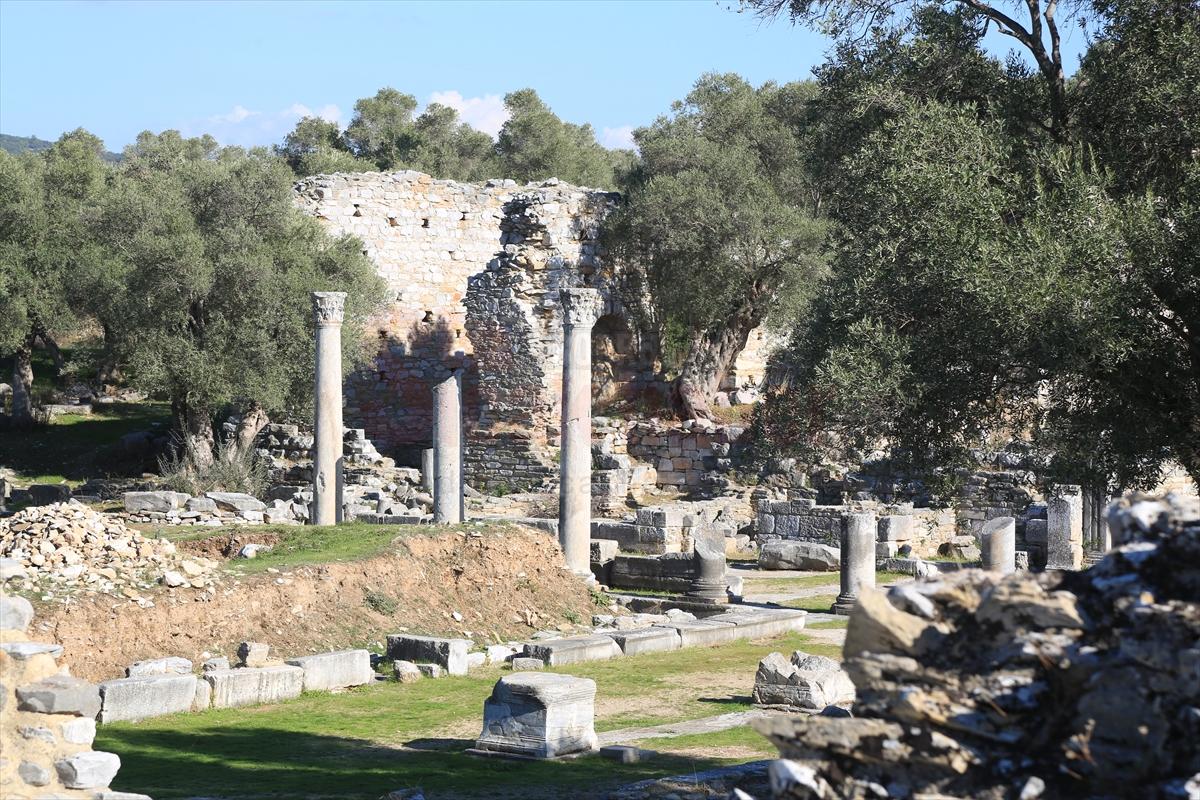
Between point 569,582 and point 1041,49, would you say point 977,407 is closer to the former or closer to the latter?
point 1041,49

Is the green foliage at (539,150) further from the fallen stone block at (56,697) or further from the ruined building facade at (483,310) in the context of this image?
the fallen stone block at (56,697)

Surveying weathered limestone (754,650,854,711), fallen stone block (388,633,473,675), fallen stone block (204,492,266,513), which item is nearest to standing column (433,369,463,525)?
fallen stone block (204,492,266,513)

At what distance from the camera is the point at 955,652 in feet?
20.7

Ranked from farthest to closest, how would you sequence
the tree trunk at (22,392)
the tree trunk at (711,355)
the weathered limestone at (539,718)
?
1. the tree trunk at (22,392)
2. the tree trunk at (711,355)
3. the weathered limestone at (539,718)

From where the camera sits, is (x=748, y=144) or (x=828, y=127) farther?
(x=748, y=144)

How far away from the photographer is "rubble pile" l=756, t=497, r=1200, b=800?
5785 millimetres

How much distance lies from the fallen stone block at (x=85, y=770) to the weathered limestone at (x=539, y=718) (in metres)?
4.23

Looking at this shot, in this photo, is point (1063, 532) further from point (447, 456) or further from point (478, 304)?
point (478, 304)

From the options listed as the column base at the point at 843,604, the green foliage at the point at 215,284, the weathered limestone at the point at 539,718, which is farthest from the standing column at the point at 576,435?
the green foliage at the point at 215,284

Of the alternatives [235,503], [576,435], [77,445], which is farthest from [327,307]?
[77,445]

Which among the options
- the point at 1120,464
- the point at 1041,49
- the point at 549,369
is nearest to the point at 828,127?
the point at 1041,49

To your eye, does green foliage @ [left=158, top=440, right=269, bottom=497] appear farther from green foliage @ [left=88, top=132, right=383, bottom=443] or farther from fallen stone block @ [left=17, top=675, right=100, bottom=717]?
fallen stone block @ [left=17, top=675, right=100, bottom=717]

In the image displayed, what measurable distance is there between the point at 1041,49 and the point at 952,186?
196 centimetres

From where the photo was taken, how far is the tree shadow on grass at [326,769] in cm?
1062
